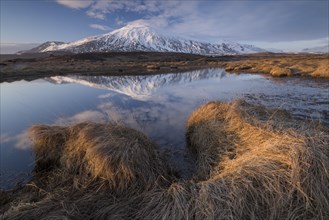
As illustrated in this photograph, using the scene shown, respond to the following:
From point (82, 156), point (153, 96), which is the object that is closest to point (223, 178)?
point (82, 156)

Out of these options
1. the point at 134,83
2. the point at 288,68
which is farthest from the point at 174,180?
the point at 288,68

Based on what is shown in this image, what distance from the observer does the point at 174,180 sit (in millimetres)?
6473

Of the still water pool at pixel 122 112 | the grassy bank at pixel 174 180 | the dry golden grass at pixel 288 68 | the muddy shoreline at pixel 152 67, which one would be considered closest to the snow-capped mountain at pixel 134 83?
the still water pool at pixel 122 112

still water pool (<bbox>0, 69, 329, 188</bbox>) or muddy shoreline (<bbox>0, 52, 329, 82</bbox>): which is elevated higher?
still water pool (<bbox>0, 69, 329, 188</bbox>)

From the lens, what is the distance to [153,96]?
21219 mm

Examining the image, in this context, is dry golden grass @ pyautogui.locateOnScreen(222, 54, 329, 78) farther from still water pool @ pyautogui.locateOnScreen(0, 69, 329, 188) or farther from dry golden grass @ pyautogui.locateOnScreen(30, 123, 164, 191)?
dry golden grass @ pyautogui.locateOnScreen(30, 123, 164, 191)

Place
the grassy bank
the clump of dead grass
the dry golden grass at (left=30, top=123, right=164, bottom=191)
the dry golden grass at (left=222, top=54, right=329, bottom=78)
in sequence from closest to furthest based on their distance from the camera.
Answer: the clump of dead grass, the grassy bank, the dry golden grass at (left=30, top=123, right=164, bottom=191), the dry golden grass at (left=222, top=54, right=329, bottom=78)

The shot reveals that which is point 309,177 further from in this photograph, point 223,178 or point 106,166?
Answer: point 106,166

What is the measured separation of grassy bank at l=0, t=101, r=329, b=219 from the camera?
14.8 feet

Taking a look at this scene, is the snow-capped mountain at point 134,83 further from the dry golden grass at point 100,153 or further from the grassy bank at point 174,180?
the grassy bank at point 174,180

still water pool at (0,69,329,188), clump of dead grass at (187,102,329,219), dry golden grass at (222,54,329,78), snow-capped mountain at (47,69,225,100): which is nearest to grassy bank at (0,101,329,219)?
clump of dead grass at (187,102,329,219)

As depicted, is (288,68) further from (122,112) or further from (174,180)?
(174,180)

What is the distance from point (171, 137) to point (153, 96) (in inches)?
430

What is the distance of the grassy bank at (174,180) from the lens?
4516 mm
